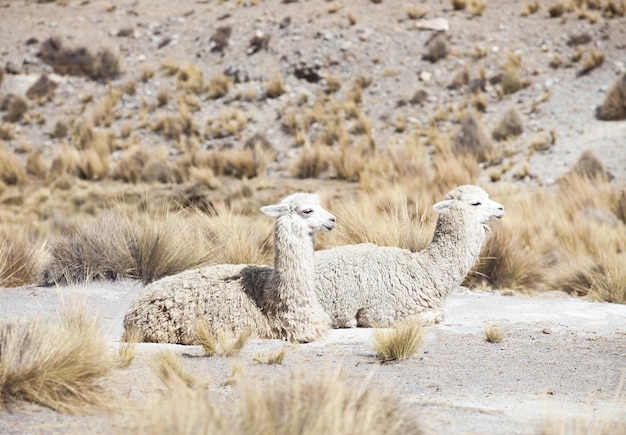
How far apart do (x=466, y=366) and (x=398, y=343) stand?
0.49 metres

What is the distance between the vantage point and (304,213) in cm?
669

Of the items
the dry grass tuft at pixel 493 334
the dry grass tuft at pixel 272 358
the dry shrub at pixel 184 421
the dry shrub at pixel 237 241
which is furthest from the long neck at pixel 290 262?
the dry shrub at pixel 184 421

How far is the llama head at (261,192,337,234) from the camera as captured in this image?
664cm

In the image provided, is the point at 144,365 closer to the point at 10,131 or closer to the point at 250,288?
the point at 250,288

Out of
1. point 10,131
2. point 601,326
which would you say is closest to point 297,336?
point 601,326

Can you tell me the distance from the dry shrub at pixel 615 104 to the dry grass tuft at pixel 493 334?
14104mm

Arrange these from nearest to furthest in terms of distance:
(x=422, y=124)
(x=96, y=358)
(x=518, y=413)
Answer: (x=518, y=413) < (x=96, y=358) < (x=422, y=124)

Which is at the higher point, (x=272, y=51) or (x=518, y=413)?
(x=518, y=413)

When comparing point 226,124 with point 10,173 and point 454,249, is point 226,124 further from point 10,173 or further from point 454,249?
point 454,249

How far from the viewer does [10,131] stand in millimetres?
23266

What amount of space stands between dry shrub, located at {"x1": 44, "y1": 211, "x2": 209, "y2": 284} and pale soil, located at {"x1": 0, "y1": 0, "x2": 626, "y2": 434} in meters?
0.25

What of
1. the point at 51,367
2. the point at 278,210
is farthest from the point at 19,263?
the point at 51,367

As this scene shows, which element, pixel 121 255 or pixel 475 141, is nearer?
pixel 121 255

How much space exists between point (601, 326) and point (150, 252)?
4392mm
